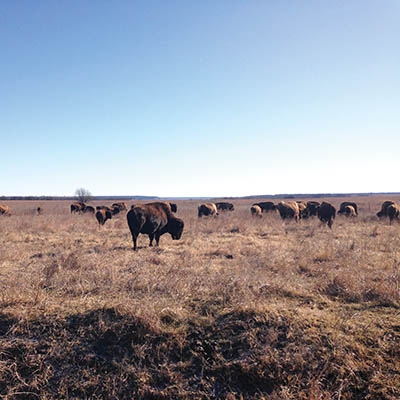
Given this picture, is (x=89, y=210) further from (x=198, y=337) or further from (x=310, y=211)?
(x=198, y=337)

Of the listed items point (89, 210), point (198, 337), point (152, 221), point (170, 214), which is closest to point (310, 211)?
point (170, 214)

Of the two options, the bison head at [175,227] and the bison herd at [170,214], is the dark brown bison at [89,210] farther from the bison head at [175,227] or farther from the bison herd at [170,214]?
the bison head at [175,227]

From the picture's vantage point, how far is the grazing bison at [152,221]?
12.0 metres

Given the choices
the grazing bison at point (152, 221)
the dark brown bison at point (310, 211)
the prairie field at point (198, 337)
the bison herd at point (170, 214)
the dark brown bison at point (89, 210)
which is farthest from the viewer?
the dark brown bison at point (89, 210)

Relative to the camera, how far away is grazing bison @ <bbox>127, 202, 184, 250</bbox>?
39.5 feet

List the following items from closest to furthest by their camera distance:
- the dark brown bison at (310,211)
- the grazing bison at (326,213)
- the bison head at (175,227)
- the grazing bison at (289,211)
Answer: the bison head at (175,227), the grazing bison at (326,213), the grazing bison at (289,211), the dark brown bison at (310,211)

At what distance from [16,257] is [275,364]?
8.43 meters

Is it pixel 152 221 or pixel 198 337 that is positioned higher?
pixel 152 221

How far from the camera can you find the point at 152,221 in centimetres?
1256

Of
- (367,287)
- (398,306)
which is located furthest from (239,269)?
(398,306)

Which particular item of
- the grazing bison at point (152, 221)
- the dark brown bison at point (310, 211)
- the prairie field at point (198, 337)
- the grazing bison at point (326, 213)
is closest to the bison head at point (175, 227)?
the grazing bison at point (152, 221)

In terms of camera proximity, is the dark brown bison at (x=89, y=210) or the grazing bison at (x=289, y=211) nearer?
the grazing bison at (x=289, y=211)

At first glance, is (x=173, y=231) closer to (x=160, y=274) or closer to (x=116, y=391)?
(x=160, y=274)

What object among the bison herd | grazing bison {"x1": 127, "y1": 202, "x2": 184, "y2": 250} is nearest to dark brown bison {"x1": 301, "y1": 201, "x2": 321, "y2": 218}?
the bison herd
